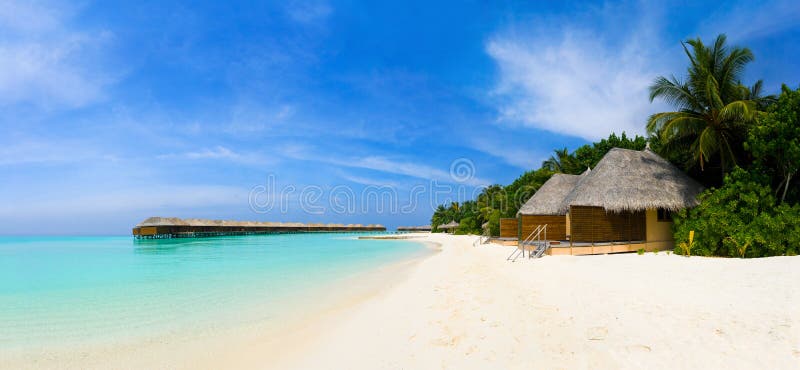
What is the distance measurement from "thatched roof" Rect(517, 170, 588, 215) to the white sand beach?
839 centimetres

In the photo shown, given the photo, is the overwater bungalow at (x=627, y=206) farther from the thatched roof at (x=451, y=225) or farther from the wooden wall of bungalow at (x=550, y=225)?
the thatched roof at (x=451, y=225)

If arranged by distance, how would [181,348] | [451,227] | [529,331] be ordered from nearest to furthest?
1. [529,331]
2. [181,348]
3. [451,227]

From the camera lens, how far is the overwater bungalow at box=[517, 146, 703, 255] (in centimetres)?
971

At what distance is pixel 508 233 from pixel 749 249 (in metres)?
9.07

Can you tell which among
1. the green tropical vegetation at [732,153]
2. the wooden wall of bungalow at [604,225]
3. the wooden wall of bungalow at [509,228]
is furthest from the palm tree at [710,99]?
the wooden wall of bungalow at [509,228]

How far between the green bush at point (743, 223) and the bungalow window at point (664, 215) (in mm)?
1558

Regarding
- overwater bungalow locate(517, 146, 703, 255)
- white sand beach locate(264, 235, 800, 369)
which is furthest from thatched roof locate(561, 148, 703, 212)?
white sand beach locate(264, 235, 800, 369)

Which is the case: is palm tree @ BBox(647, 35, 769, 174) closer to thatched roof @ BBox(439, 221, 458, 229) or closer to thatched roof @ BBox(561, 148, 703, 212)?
thatched roof @ BBox(561, 148, 703, 212)

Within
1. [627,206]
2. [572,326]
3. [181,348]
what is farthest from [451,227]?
[181,348]

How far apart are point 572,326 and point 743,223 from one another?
271 inches

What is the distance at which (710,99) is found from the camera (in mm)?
9516

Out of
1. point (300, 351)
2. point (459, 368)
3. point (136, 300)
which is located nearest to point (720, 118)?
point (459, 368)

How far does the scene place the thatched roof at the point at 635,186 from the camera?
9.71 metres

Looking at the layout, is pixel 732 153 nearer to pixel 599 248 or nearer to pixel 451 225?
pixel 599 248
